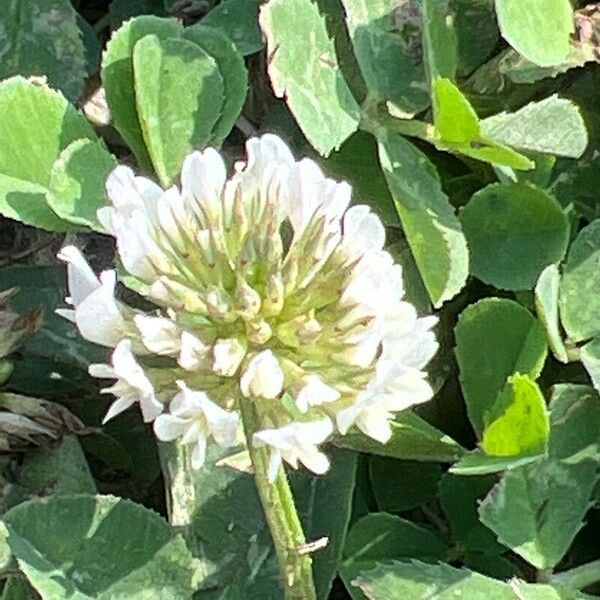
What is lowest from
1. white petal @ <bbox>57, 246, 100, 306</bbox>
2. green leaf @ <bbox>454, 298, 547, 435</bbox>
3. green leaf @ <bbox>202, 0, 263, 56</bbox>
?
green leaf @ <bbox>454, 298, 547, 435</bbox>

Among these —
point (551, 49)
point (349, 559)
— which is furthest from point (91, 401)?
point (551, 49)

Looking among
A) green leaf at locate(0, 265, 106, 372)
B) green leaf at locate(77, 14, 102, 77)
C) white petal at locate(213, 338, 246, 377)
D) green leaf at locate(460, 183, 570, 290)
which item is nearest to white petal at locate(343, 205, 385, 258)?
white petal at locate(213, 338, 246, 377)

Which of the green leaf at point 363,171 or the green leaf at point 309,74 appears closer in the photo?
the green leaf at point 309,74

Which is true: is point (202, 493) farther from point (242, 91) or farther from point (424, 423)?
point (242, 91)

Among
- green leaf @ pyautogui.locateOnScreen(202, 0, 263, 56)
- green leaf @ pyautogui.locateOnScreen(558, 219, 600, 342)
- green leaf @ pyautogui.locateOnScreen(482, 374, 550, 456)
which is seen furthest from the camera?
green leaf @ pyautogui.locateOnScreen(202, 0, 263, 56)

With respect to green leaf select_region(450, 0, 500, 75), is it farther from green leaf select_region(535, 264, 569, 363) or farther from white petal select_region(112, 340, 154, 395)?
white petal select_region(112, 340, 154, 395)

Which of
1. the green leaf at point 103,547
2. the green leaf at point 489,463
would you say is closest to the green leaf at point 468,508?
the green leaf at point 489,463

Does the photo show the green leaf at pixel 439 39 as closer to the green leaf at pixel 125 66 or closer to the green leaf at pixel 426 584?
the green leaf at pixel 125 66
